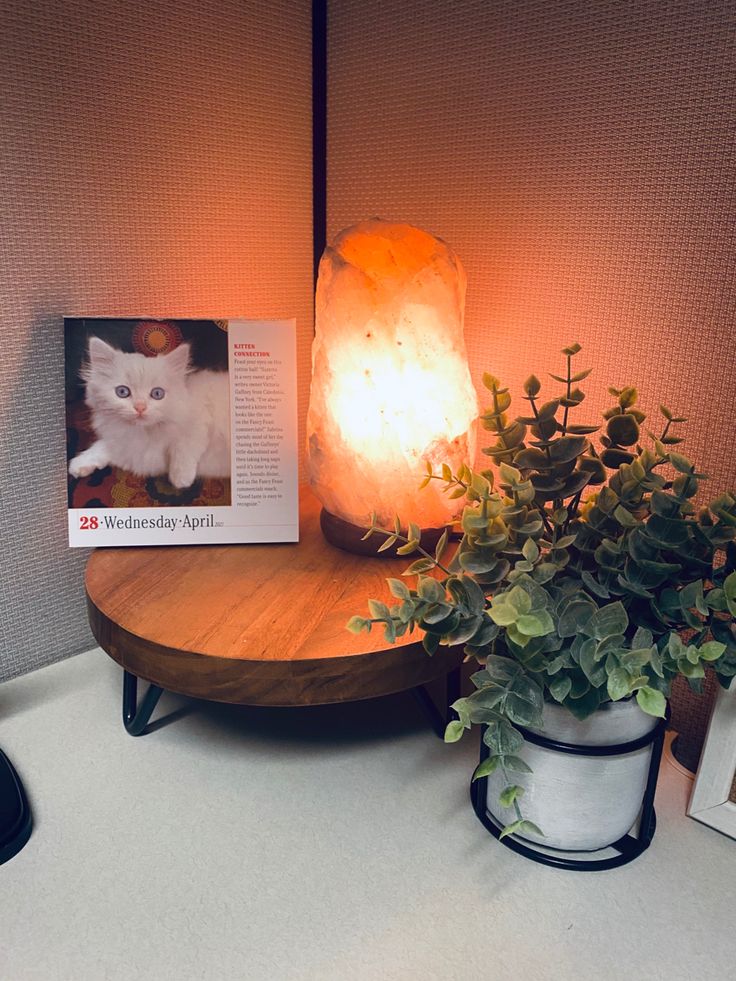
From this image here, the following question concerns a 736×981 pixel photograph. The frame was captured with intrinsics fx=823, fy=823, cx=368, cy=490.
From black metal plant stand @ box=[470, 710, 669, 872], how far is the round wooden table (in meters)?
0.14

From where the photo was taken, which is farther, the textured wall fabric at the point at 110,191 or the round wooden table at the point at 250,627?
the textured wall fabric at the point at 110,191

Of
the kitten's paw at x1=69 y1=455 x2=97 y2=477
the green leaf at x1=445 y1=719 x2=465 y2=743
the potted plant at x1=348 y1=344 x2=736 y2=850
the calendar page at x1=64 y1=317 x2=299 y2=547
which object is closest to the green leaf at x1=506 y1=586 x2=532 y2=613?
the potted plant at x1=348 y1=344 x2=736 y2=850

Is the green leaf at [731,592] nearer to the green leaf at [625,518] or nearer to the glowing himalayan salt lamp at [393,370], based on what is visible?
the green leaf at [625,518]

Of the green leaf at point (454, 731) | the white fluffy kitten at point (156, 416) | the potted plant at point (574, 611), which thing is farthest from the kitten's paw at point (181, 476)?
the green leaf at point (454, 731)

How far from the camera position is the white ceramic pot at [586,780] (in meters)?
0.69

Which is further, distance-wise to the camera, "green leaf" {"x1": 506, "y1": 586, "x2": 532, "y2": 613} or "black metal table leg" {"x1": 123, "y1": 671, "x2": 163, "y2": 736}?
"black metal table leg" {"x1": 123, "y1": 671, "x2": 163, "y2": 736}

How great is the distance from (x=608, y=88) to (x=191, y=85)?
0.50 m

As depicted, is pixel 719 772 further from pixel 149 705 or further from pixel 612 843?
pixel 149 705

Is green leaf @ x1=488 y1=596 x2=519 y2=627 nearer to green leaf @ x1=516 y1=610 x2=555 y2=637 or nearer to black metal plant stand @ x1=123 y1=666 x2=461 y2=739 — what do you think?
green leaf @ x1=516 y1=610 x2=555 y2=637

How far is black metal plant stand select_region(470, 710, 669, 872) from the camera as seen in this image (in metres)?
0.70

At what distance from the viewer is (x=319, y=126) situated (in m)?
1.17

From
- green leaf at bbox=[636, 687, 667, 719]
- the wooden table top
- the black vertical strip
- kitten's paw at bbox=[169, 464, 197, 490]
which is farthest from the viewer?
the black vertical strip

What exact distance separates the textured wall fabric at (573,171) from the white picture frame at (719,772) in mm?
232

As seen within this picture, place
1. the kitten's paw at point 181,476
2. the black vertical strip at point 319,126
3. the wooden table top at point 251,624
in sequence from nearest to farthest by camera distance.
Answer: the wooden table top at point 251,624 < the kitten's paw at point 181,476 < the black vertical strip at point 319,126
